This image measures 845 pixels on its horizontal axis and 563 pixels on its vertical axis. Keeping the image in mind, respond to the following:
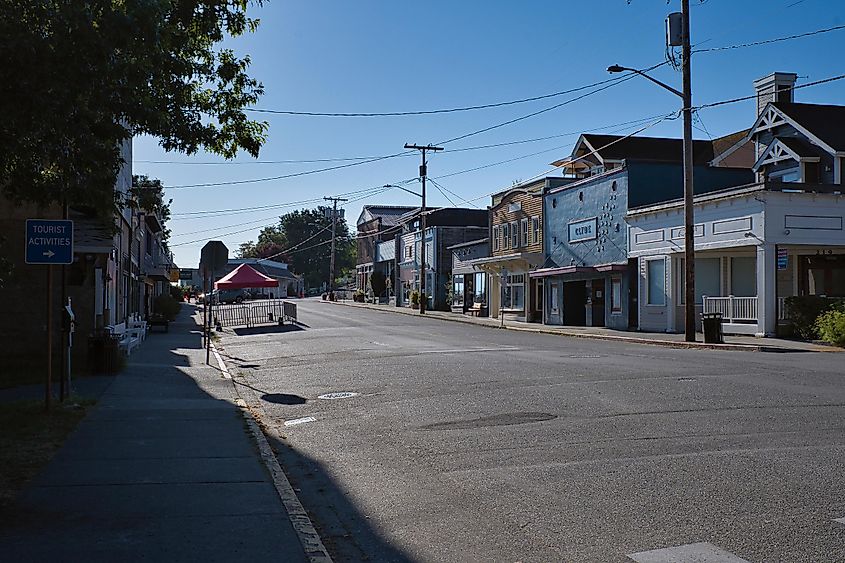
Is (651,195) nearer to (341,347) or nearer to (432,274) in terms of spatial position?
(341,347)

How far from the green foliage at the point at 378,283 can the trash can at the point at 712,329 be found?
56066 millimetres

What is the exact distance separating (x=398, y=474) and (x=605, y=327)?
31.0 meters

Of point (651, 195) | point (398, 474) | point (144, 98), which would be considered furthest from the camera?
point (651, 195)

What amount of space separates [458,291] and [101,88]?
51262 millimetres

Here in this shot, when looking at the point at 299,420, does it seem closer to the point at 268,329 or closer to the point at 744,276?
the point at 744,276

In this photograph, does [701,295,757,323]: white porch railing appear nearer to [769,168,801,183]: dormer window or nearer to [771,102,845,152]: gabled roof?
[769,168,801,183]: dormer window

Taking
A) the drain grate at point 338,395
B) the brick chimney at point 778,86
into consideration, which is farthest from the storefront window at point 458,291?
the drain grate at point 338,395

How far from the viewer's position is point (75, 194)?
9.91 meters

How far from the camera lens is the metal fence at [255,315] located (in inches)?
1707

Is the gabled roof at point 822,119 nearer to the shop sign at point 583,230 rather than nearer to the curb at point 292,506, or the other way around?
the shop sign at point 583,230

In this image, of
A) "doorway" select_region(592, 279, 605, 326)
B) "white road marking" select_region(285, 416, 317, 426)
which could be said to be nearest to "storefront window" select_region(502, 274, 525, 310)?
"doorway" select_region(592, 279, 605, 326)

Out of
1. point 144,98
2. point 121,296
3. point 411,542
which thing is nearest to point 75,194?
point 144,98

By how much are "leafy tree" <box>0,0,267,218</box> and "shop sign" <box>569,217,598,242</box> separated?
95.4 ft

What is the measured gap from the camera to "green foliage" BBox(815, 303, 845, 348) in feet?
81.3
